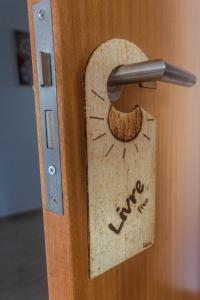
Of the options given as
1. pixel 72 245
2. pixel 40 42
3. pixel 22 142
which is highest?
pixel 40 42

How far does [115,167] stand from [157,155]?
Result: 11 cm

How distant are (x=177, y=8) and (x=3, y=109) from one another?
2.37 m

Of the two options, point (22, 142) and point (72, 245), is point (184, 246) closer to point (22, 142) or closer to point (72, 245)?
point (72, 245)

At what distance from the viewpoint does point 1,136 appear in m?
2.57

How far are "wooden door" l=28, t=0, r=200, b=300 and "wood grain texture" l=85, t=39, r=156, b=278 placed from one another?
13mm

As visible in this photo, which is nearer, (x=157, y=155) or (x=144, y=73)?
(x=144, y=73)

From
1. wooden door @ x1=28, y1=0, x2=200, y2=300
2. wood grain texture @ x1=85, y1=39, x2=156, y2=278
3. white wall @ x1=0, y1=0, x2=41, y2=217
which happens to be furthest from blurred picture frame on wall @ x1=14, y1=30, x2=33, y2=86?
wood grain texture @ x1=85, y1=39, x2=156, y2=278

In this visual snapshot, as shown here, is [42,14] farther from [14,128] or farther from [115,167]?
[14,128]

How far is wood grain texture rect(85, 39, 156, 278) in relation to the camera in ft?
1.01

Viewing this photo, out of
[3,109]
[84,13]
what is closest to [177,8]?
[84,13]

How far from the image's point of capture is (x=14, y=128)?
2.64 m

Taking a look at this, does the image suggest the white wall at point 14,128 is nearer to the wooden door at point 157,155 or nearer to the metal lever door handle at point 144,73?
the wooden door at point 157,155

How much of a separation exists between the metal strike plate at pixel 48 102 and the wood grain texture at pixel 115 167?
39 millimetres

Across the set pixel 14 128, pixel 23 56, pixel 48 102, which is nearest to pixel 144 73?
pixel 48 102
